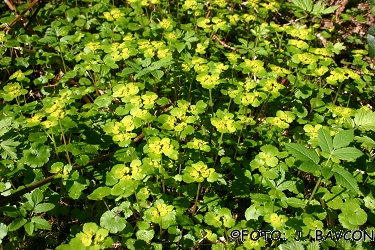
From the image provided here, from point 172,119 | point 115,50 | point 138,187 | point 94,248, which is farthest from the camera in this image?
point 115,50

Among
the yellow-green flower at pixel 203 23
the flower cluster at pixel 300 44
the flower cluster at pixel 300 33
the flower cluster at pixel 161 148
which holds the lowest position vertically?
the flower cluster at pixel 161 148

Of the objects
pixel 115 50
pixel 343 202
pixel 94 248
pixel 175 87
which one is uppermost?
pixel 115 50

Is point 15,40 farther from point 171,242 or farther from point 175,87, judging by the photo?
point 171,242

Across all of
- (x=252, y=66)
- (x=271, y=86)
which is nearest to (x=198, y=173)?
(x=271, y=86)

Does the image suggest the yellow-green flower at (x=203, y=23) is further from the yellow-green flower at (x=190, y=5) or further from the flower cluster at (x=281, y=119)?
the flower cluster at (x=281, y=119)

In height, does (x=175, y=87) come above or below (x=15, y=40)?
below

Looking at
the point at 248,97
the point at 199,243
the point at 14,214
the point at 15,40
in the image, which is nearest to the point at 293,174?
the point at 248,97

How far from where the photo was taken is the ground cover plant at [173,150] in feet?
7.01

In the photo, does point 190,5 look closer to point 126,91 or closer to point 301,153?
point 126,91

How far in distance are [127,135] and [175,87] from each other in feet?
2.99

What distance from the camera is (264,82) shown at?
2.88 metres

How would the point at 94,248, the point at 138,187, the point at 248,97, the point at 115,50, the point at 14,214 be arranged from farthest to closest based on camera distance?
the point at 115,50 < the point at 248,97 < the point at 138,187 < the point at 14,214 < the point at 94,248

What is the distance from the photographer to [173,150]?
2244 mm

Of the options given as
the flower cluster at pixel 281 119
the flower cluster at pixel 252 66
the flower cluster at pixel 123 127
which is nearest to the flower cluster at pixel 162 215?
the flower cluster at pixel 123 127
